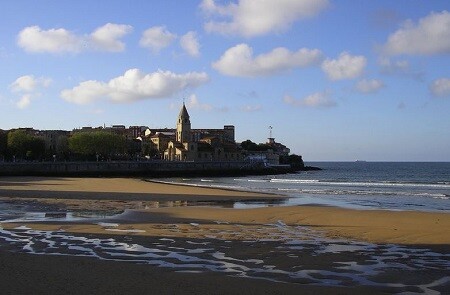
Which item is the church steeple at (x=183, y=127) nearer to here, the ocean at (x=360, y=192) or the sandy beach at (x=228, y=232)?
the ocean at (x=360, y=192)

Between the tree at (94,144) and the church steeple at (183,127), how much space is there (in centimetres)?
2101

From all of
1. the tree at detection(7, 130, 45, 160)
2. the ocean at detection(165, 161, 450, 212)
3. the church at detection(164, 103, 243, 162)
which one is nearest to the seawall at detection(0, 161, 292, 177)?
the church at detection(164, 103, 243, 162)

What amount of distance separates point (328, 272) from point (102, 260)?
15.7ft

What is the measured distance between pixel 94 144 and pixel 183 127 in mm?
28886

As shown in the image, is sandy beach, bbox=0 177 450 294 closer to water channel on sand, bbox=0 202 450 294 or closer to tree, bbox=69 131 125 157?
water channel on sand, bbox=0 202 450 294

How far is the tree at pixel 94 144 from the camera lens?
110 m

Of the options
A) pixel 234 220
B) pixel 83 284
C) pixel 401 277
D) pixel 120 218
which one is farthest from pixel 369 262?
pixel 120 218

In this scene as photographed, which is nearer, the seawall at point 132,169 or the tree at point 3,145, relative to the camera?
the seawall at point 132,169

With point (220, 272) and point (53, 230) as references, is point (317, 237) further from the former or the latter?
point (53, 230)

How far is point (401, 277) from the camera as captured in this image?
10.1 m

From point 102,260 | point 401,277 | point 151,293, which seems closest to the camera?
point 151,293

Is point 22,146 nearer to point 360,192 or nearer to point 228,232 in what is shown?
point 360,192

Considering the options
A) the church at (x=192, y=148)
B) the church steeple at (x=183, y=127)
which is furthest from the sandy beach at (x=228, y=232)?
the church steeple at (x=183, y=127)

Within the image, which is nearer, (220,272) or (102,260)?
(220,272)
